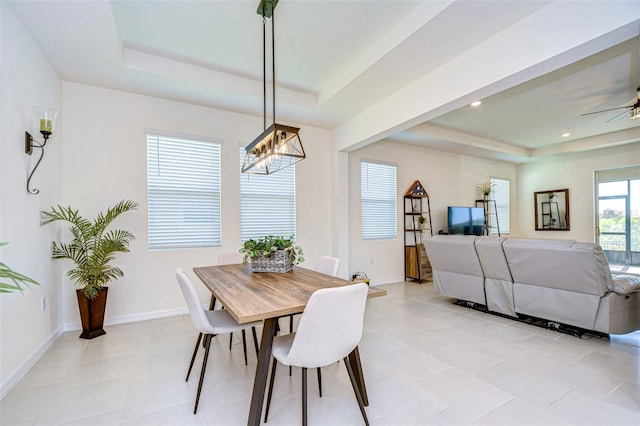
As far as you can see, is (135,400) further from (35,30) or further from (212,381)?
(35,30)

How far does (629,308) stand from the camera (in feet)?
9.32

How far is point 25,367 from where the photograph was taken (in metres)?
2.37

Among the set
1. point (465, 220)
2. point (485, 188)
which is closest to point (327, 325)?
point (465, 220)

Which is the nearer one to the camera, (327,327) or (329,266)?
(327,327)

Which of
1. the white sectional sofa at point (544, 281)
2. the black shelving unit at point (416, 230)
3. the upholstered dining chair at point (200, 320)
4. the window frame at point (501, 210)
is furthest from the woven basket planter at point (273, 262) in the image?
the window frame at point (501, 210)

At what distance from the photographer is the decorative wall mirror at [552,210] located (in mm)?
7211

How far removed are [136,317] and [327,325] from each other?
10.5 feet

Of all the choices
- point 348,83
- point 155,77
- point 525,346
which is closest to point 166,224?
point 155,77

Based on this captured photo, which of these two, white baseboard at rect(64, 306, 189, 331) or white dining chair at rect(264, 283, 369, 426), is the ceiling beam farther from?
white baseboard at rect(64, 306, 189, 331)

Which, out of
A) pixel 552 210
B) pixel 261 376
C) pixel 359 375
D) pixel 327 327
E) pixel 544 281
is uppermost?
pixel 552 210

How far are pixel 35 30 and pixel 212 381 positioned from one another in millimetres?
3206

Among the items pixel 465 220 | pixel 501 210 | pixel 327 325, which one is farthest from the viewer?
pixel 501 210

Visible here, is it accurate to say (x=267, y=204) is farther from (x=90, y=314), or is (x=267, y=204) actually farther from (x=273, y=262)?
(x=90, y=314)

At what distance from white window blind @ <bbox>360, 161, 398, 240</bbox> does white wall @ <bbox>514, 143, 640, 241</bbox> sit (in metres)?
4.56
